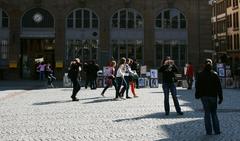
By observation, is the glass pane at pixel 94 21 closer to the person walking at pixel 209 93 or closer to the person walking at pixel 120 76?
the person walking at pixel 120 76

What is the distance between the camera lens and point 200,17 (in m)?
43.4

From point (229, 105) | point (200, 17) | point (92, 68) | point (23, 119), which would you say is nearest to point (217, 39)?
point (200, 17)

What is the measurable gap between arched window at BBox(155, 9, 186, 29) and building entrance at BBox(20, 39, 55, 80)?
955cm

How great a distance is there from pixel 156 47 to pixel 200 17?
482 cm

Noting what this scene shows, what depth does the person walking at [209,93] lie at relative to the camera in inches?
445

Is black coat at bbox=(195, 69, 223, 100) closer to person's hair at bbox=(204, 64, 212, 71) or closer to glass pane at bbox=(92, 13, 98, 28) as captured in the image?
person's hair at bbox=(204, 64, 212, 71)

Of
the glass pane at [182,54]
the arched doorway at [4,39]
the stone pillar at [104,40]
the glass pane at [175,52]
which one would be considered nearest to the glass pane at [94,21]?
the stone pillar at [104,40]

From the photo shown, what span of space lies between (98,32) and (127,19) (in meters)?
2.83

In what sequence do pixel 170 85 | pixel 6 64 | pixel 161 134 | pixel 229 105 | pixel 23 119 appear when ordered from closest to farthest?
pixel 161 134 → pixel 23 119 → pixel 170 85 → pixel 229 105 → pixel 6 64

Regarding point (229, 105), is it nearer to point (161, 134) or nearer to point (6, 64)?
point (161, 134)

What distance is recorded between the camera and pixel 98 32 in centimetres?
4225

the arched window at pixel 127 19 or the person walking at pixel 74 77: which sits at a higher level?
the arched window at pixel 127 19

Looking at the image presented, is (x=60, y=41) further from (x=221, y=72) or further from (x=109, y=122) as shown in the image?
(x=109, y=122)

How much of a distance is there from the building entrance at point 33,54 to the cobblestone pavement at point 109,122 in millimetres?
24052
